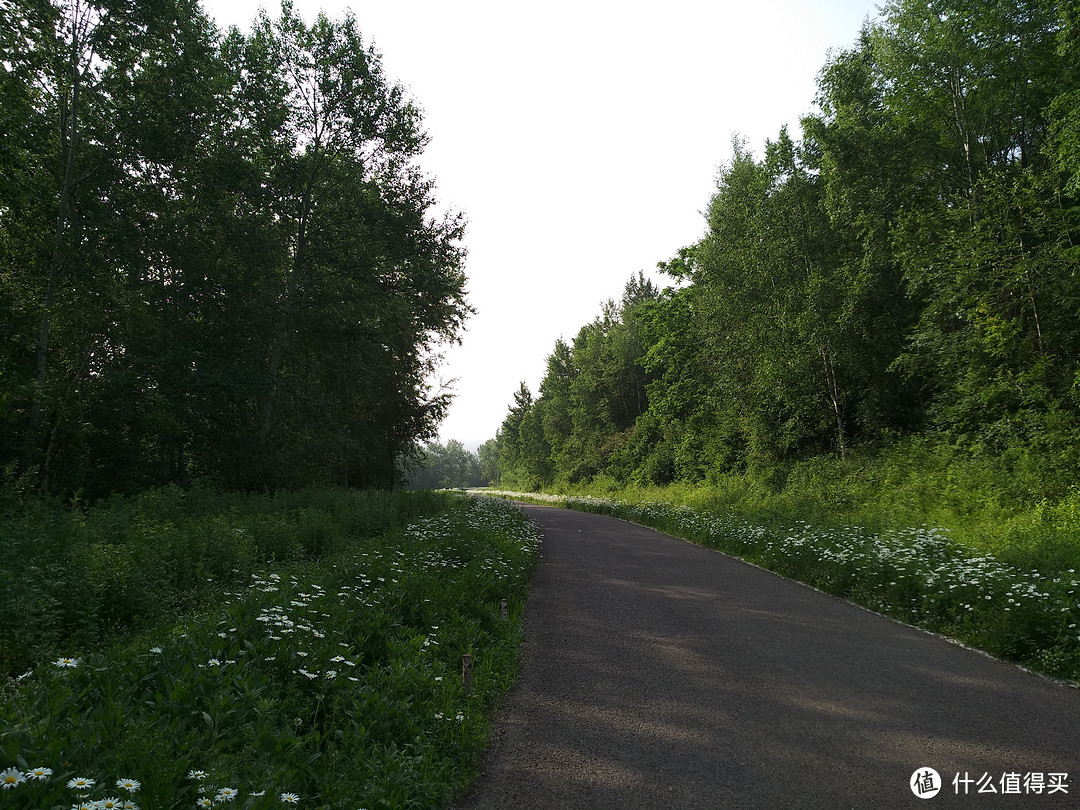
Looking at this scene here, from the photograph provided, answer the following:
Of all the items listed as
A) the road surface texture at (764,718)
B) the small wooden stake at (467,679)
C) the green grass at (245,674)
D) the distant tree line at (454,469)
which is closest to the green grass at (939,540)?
the road surface texture at (764,718)

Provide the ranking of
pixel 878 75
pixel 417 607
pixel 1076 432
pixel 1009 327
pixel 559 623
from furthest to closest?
pixel 878 75 < pixel 1009 327 < pixel 1076 432 < pixel 559 623 < pixel 417 607

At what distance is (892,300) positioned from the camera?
1717cm

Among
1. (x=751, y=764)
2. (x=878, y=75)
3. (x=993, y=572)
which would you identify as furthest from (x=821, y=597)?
(x=878, y=75)

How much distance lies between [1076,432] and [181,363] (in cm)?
2198

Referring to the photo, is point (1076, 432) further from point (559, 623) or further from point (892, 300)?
point (559, 623)

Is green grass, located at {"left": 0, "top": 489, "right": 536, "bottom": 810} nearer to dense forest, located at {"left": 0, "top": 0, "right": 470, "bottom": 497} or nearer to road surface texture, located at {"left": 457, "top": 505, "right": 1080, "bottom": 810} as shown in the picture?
road surface texture, located at {"left": 457, "top": 505, "right": 1080, "bottom": 810}

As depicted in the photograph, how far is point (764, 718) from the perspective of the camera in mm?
4480

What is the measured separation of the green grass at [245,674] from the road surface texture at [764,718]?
1.80 feet

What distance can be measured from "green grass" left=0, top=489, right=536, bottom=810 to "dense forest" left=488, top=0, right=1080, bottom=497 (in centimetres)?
1153

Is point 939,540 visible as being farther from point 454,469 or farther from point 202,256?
point 454,469

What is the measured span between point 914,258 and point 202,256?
20530mm

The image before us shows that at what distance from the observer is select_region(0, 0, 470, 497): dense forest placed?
42.8ft

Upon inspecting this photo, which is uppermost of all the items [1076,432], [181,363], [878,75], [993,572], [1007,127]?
[878,75]

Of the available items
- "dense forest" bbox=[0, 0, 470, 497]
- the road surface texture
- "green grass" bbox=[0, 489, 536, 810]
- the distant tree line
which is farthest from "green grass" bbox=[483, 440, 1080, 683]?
the distant tree line
